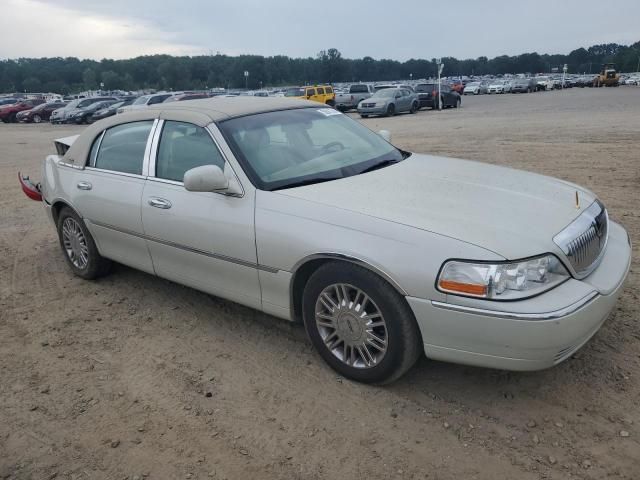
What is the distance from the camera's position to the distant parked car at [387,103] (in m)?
27.8

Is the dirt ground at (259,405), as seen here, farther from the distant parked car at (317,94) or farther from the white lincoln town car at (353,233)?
the distant parked car at (317,94)

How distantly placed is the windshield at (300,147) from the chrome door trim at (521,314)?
1.28 metres

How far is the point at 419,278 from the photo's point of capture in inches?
109

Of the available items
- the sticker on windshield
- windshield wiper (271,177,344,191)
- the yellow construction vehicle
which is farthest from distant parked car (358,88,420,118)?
the yellow construction vehicle

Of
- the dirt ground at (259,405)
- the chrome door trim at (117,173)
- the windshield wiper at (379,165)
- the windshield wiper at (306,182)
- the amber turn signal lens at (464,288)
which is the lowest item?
the dirt ground at (259,405)

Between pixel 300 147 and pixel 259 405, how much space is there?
5.82ft

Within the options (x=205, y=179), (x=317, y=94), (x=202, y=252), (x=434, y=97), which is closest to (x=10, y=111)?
(x=317, y=94)

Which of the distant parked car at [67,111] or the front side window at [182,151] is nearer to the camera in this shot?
the front side window at [182,151]

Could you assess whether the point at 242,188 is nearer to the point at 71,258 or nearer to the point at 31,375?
the point at 31,375

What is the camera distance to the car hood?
2795mm

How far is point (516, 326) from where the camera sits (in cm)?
260

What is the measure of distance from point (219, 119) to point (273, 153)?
0.47 m

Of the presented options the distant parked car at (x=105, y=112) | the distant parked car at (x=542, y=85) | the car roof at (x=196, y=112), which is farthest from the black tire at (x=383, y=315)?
the distant parked car at (x=542, y=85)

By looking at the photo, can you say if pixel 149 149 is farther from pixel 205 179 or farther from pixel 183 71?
pixel 183 71
